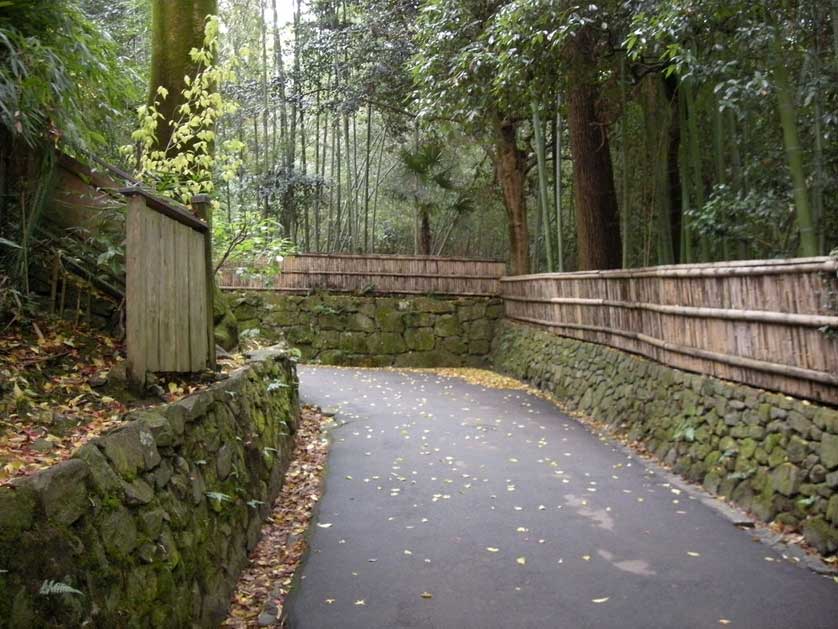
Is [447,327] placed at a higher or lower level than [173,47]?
lower

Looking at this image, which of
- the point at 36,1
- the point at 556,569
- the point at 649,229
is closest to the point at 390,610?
the point at 556,569

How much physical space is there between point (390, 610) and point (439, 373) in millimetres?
9837

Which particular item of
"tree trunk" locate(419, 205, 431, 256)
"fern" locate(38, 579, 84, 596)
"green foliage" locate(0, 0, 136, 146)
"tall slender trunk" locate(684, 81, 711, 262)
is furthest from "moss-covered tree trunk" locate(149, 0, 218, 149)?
"tree trunk" locate(419, 205, 431, 256)

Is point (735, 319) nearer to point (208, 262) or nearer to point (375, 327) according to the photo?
point (208, 262)

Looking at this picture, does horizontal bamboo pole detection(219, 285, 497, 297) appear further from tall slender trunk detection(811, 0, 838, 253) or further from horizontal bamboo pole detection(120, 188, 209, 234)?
horizontal bamboo pole detection(120, 188, 209, 234)

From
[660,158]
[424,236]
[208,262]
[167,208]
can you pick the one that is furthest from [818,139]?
[424,236]

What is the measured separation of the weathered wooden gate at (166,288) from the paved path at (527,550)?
4.81 feet

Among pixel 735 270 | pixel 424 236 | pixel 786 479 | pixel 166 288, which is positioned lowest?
pixel 786 479

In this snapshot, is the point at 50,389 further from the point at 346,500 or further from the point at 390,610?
the point at 346,500

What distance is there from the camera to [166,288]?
3506 millimetres

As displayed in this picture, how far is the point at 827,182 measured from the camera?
614 cm

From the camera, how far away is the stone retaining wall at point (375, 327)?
14141mm

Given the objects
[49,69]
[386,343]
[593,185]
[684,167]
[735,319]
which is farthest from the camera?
[386,343]

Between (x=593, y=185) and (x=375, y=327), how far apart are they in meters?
6.25
